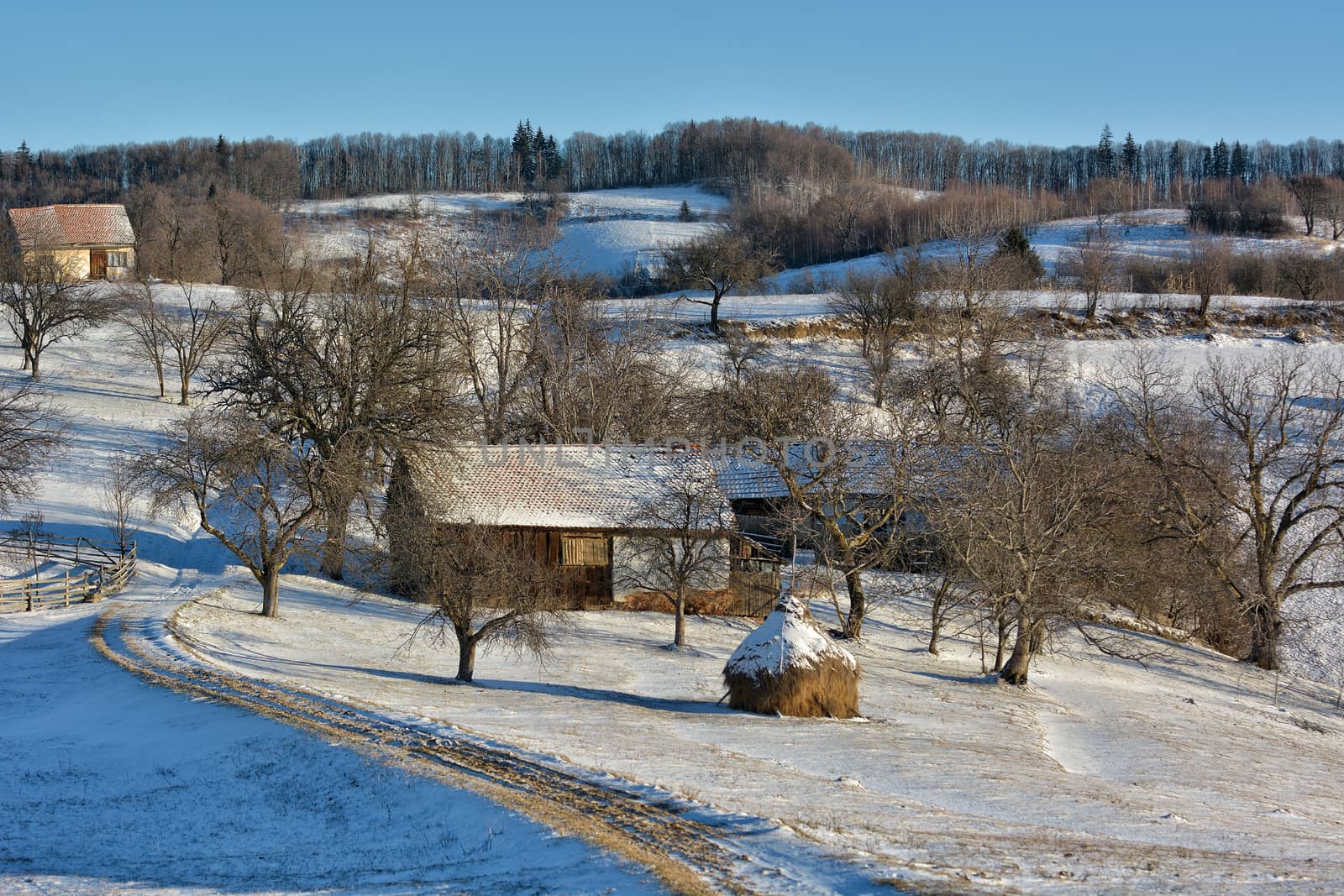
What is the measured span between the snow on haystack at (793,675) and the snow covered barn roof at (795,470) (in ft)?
35.3

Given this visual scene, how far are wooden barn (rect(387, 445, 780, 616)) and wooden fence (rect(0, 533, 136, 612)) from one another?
7.52 metres

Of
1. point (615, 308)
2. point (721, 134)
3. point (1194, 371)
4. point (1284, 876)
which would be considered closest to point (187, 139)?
point (721, 134)

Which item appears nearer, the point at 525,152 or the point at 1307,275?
the point at 1307,275

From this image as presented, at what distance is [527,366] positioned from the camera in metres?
43.4

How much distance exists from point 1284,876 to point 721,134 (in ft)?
510

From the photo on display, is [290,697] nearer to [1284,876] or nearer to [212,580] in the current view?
[1284,876]

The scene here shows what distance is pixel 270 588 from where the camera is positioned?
81.7 feet

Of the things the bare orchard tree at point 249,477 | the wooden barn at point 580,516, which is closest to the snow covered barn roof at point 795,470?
the wooden barn at point 580,516

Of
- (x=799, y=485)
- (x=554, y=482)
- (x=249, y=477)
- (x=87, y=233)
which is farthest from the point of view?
(x=87, y=233)

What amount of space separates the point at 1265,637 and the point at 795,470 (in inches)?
537

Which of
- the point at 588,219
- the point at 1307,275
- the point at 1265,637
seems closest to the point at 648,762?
the point at 1265,637

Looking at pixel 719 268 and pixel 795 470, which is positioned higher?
pixel 719 268

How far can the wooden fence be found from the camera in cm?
2511

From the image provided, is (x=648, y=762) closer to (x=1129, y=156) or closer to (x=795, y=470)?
(x=795, y=470)
